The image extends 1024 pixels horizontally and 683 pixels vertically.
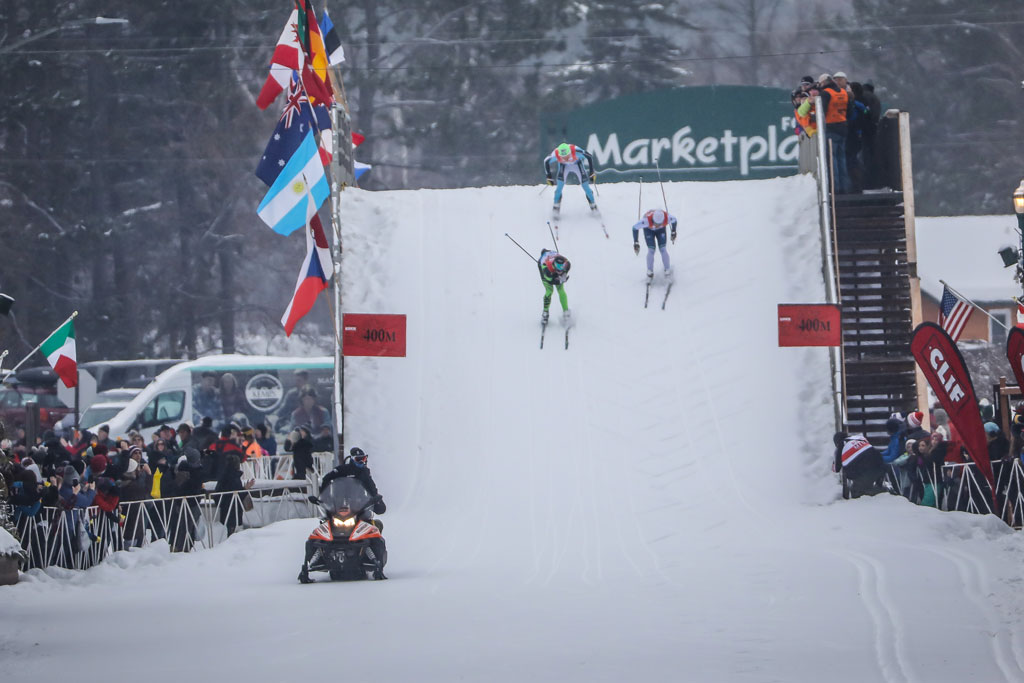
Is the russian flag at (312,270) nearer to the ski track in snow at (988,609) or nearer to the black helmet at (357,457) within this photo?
the black helmet at (357,457)

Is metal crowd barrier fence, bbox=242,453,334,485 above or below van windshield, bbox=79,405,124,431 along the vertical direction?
below

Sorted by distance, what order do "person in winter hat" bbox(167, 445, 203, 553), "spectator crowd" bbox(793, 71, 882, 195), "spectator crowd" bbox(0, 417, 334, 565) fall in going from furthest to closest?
"spectator crowd" bbox(793, 71, 882, 195) < "person in winter hat" bbox(167, 445, 203, 553) < "spectator crowd" bbox(0, 417, 334, 565)

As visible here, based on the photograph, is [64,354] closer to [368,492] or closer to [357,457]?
[357,457]

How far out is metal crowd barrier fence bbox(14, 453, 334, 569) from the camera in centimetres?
1501

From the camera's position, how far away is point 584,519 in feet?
54.5

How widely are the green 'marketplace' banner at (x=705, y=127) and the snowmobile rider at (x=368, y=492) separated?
23977 mm

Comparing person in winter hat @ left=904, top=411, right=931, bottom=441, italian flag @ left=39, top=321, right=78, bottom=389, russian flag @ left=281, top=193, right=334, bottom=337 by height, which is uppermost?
russian flag @ left=281, top=193, right=334, bottom=337

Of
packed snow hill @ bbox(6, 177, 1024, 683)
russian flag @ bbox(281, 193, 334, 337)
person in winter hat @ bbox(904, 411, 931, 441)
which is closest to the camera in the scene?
packed snow hill @ bbox(6, 177, 1024, 683)

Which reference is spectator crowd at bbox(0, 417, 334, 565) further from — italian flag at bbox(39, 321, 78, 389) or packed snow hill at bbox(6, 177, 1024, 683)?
italian flag at bbox(39, 321, 78, 389)

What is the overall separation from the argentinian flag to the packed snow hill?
3.00m

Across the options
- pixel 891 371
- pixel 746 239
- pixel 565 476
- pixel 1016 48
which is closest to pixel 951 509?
pixel 565 476

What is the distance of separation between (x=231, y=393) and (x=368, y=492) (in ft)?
64.7

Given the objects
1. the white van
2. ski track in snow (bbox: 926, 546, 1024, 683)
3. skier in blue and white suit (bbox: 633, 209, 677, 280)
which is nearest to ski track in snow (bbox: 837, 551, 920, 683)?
ski track in snow (bbox: 926, 546, 1024, 683)

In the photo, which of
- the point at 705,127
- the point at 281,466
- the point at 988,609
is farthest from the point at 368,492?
the point at 705,127
